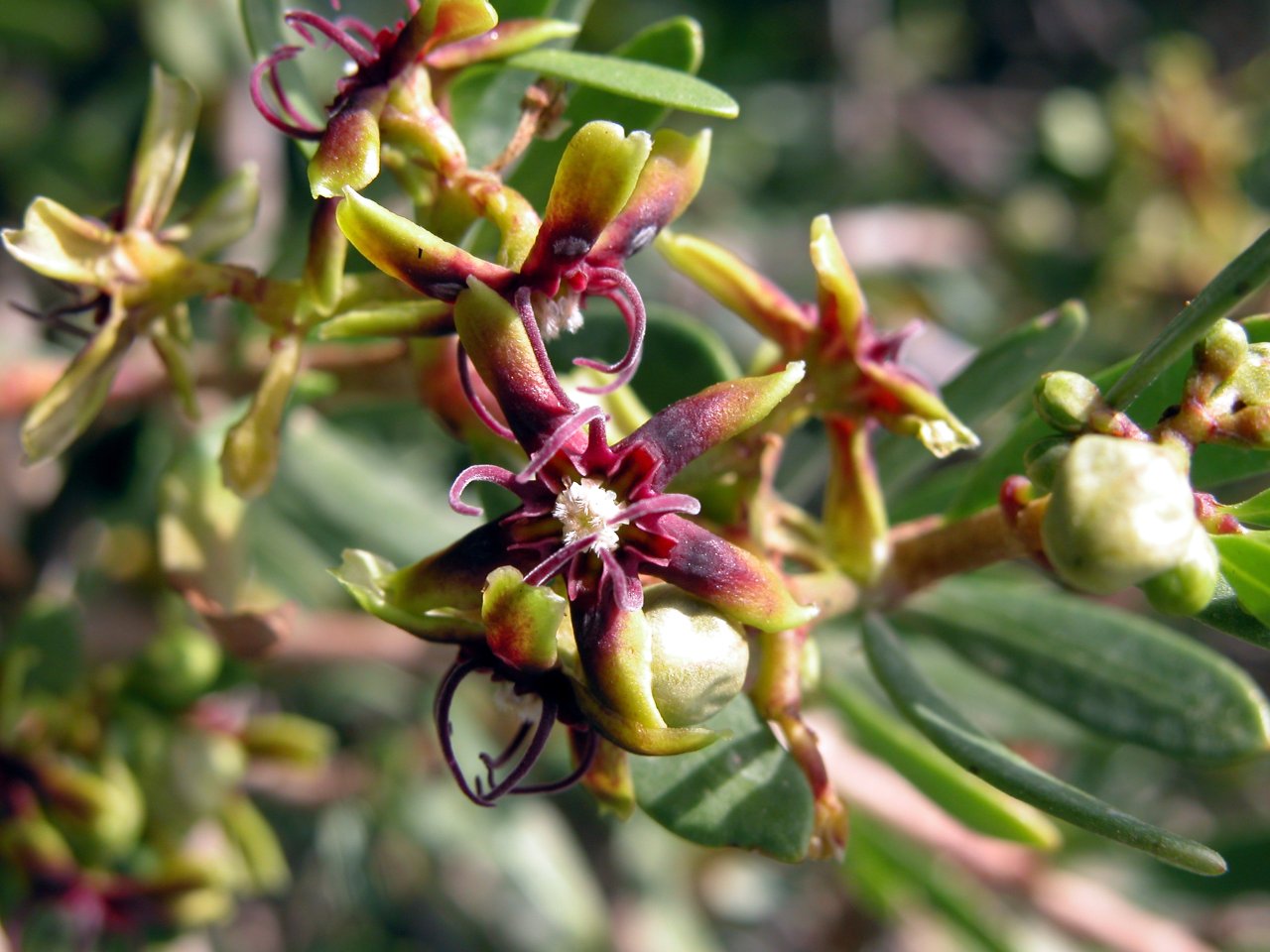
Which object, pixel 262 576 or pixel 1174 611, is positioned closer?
pixel 1174 611

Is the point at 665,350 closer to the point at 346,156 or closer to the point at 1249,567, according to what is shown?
the point at 346,156

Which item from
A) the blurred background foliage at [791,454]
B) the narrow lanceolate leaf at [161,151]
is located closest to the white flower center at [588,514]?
the narrow lanceolate leaf at [161,151]

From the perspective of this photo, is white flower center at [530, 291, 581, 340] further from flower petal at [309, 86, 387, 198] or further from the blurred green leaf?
the blurred green leaf

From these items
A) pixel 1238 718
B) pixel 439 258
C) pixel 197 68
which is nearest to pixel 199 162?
pixel 197 68

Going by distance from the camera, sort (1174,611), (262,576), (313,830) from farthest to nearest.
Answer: (313,830), (262,576), (1174,611)

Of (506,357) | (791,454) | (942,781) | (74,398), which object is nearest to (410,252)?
(506,357)

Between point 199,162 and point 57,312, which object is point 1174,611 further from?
point 199,162
